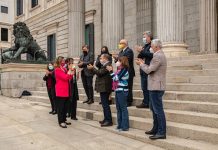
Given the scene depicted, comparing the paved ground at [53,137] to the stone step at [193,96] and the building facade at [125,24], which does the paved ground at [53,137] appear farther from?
the building facade at [125,24]

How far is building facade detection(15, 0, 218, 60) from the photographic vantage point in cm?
1058

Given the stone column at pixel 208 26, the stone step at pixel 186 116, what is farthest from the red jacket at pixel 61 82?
the stone column at pixel 208 26

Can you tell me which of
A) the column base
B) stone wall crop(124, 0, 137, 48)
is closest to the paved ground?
the column base

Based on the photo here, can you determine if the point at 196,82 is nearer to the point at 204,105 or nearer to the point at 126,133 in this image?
the point at 204,105

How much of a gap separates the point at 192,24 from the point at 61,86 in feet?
29.4

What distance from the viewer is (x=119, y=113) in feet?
22.4

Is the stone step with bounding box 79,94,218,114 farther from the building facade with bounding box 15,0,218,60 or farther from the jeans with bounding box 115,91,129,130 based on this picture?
the building facade with bounding box 15,0,218,60

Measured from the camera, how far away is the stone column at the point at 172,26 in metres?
10.4

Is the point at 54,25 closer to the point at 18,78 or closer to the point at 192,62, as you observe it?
the point at 18,78

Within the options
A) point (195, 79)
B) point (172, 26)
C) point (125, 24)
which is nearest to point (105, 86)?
point (195, 79)

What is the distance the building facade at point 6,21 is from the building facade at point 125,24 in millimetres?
28083

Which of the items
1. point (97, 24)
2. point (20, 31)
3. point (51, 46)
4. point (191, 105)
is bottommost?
point (191, 105)

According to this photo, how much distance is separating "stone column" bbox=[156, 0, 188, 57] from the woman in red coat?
4.21m

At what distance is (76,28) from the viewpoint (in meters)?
17.6
